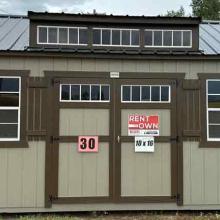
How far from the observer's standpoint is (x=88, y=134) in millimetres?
9367

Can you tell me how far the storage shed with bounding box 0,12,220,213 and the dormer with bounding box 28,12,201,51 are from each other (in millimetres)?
21

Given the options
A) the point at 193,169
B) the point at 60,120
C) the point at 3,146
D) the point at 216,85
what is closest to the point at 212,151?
the point at 193,169

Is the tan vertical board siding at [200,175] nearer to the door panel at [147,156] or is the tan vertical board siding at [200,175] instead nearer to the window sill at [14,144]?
the door panel at [147,156]

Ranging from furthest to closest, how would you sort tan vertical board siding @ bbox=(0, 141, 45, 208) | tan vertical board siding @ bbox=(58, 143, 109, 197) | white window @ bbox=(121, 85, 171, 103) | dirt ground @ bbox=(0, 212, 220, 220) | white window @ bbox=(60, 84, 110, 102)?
white window @ bbox=(121, 85, 171, 103) < white window @ bbox=(60, 84, 110, 102) < tan vertical board siding @ bbox=(58, 143, 109, 197) < tan vertical board siding @ bbox=(0, 141, 45, 208) < dirt ground @ bbox=(0, 212, 220, 220)

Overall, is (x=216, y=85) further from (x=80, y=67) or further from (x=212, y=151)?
(x=80, y=67)

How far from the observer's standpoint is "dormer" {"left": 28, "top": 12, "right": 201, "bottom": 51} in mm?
9633

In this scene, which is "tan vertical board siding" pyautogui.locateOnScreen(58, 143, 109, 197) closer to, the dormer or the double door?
the double door

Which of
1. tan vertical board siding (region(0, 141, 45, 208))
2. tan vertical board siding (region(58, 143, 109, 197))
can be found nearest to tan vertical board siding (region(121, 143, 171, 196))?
tan vertical board siding (region(58, 143, 109, 197))

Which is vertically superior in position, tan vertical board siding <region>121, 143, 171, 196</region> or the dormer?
the dormer

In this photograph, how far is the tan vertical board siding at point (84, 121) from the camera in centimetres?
935

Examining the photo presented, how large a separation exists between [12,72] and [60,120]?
1.36 m

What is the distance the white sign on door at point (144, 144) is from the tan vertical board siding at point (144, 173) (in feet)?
0.30

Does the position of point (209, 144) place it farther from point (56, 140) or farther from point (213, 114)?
point (56, 140)

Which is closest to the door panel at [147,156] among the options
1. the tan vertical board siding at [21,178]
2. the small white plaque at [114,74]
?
the small white plaque at [114,74]
